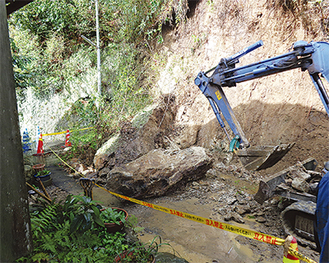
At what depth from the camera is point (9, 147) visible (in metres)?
1.79

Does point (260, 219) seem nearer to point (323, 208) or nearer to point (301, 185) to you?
point (301, 185)

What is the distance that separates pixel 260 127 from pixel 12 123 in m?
5.98

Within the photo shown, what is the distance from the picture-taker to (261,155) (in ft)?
15.2

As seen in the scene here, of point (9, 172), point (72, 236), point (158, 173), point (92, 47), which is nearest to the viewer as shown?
point (9, 172)

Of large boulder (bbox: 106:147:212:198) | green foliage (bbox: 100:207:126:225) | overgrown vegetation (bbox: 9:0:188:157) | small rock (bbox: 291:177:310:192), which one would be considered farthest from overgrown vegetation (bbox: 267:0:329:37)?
green foliage (bbox: 100:207:126:225)

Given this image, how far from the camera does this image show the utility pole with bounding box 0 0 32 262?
174 cm

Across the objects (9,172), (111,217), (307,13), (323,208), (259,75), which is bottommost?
(111,217)

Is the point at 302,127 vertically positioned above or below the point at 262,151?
above

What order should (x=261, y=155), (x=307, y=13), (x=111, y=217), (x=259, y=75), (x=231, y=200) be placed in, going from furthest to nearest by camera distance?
(x=307, y=13)
(x=261, y=155)
(x=231, y=200)
(x=259, y=75)
(x=111, y=217)

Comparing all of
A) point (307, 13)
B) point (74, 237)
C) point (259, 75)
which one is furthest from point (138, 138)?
point (307, 13)

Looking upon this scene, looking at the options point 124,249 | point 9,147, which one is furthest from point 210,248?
point 9,147

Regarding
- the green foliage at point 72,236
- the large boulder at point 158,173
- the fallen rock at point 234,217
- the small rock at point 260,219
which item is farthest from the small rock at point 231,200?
the green foliage at point 72,236

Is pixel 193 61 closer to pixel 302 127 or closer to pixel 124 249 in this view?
pixel 302 127

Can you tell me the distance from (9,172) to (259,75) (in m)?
4.12
